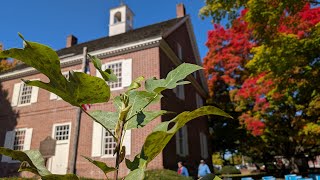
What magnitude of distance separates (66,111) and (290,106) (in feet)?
47.6

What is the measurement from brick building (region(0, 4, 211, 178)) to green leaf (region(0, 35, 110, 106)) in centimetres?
1216

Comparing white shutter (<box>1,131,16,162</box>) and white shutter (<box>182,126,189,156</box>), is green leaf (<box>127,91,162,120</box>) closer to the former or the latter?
white shutter (<box>182,126,189,156</box>)

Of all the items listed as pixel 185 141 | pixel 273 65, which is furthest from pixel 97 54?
pixel 273 65

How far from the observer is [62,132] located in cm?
1633

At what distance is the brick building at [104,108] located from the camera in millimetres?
14576

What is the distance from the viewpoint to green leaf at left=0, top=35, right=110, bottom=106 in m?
0.70

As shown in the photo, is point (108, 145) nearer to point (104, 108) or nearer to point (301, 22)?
point (104, 108)

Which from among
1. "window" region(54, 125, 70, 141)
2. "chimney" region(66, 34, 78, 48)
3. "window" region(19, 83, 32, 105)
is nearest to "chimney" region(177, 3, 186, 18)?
"chimney" region(66, 34, 78, 48)

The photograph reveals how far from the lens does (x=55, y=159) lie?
51.8 feet

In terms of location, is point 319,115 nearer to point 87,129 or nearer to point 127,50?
point 127,50

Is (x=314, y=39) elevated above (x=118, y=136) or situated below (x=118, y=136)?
above

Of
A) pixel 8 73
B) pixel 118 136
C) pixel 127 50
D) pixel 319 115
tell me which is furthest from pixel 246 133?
pixel 118 136

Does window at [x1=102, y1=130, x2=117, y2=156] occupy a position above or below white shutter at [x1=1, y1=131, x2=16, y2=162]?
below

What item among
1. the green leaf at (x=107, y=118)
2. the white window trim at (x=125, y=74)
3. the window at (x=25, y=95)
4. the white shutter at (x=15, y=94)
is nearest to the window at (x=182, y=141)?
the white window trim at (x=125, y=74)
